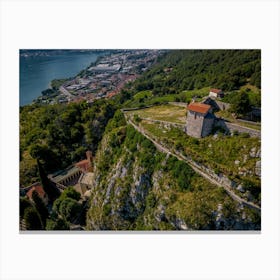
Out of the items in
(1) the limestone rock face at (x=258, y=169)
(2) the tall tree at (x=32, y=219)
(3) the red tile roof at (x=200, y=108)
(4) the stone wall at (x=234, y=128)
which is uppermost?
(3) the red tile roof at (x=200, y=108)

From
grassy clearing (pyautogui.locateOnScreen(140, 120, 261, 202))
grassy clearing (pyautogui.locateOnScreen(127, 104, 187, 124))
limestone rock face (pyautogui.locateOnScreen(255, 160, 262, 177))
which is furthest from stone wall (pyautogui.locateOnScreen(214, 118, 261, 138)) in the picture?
grassy clearing (pyautogui.locateOnScreen(127, 104, 187, 124))

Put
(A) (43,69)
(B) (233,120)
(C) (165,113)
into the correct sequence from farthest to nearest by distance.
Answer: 1. (A) (43,69)
2. (C) (165,113)
3. (B) (233,120)

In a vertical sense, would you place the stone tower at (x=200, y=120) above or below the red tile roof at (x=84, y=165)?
above

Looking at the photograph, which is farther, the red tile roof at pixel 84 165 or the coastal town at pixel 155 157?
the red tile roof at pixel 84 165

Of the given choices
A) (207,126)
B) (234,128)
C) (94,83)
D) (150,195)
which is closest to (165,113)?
(207,126)

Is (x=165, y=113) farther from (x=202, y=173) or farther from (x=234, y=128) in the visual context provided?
(x=202, y=173)

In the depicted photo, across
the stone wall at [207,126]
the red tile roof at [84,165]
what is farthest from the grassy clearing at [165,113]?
the red tile roof at [84,165]

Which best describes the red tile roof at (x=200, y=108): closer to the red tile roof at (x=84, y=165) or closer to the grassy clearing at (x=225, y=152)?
the grassy clearing at (x=225, y=152)
